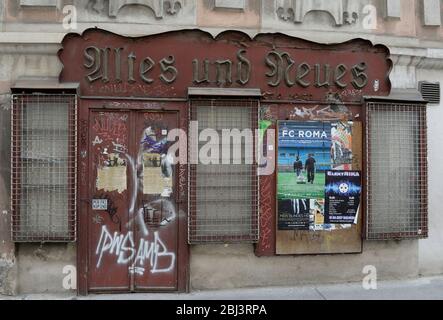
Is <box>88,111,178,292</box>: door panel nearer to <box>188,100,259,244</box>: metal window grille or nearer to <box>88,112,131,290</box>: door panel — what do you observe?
<box>88,112,131,290</box>: door panel

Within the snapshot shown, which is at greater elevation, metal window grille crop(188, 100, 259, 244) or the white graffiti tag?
metal window grille crop(188, 100, 259, 244)

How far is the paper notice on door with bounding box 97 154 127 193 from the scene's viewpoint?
6.09 meters

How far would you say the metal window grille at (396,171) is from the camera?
6.45 metres

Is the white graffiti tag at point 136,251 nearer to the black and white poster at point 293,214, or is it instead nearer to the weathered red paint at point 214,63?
the black and white poster at point 293,214

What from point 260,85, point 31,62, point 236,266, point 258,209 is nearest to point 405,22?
point 260,85

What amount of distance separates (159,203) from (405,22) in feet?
14.3

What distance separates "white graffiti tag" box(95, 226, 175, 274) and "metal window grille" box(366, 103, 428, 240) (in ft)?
9.08

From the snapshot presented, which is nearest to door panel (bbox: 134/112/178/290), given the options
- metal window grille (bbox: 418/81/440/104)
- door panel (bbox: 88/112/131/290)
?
door panel (bbox: 88/112/131/290)

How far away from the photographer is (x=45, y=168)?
5957 mm

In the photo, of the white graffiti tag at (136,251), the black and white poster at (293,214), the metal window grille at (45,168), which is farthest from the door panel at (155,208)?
the black and white poster at (293,214)

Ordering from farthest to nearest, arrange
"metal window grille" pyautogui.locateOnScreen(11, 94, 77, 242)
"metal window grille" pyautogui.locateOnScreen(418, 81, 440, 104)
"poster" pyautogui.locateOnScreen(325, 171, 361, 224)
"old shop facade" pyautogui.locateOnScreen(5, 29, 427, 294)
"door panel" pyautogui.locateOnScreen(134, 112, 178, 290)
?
1. "metal window grille" pyautogui.locateOnScreen(418, 81, 440, 104)
2. "poster" pyautogui.locateOnScreen(325, 171, 361, 224)
3. "door panel" pyautogui.locateOnScreen(134, 112, 178, 290)
4. "old shop facade" pyautogui.locateOnScreen(5, 29, 427, 294)
5. "metal window grille" pyautogui.locateOnScreen(11, 94, 77, 242)

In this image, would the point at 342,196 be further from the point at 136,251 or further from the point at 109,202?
the point at 109,202

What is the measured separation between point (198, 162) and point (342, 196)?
2.04 meters

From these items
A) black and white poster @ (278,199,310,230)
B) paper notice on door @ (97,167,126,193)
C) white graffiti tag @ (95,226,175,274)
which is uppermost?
paper notice on door @ (97,167,126,193)
